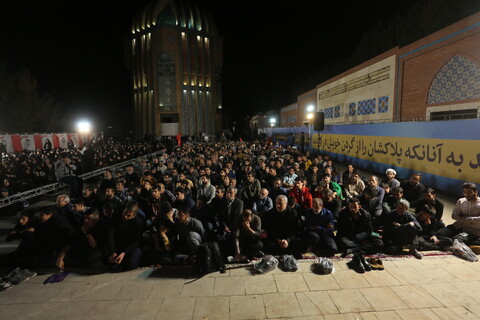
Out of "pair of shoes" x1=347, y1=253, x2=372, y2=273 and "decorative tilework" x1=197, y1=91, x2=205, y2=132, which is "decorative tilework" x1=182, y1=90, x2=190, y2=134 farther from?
"pair of shoes" x1=347, y1=253, x2=372, y2=273

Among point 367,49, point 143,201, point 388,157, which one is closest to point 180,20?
point 367,49

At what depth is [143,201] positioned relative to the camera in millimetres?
6895

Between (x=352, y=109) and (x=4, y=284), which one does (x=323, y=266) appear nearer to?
(x=4, y=284)

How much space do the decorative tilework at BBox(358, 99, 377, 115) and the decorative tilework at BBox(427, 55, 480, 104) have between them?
5966mm

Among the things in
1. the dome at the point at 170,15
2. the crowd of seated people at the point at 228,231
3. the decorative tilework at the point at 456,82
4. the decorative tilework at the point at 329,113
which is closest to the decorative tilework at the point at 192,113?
the dome at the point at 170,15

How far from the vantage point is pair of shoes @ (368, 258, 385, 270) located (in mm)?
4887

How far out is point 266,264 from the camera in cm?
502

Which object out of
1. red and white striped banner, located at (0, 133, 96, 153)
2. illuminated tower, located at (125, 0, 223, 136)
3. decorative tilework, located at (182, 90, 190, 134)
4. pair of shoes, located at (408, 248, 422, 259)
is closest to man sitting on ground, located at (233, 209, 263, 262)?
pair of shoes, located at (408, 248, 422, 259)

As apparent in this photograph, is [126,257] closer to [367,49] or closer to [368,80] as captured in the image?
→ [368,80]

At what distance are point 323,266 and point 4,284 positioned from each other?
17.5 ft

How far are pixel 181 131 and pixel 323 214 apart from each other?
1738 inches

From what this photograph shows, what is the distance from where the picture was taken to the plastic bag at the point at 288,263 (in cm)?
497

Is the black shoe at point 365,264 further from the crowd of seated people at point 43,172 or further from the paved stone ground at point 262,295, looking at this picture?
the crowd of seated people at point 43,172

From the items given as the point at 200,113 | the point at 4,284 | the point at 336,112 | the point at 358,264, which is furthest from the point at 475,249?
the point at 200,113
